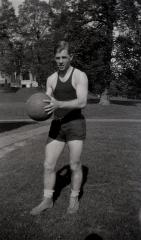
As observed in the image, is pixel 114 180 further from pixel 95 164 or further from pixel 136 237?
pixel 136 237

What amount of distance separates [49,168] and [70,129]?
0.64 meters

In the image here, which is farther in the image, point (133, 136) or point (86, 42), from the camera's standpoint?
point (86, 42)

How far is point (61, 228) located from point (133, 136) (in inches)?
374

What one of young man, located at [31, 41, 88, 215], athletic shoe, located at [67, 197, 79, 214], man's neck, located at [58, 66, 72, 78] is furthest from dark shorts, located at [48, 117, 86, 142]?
athletic shoe, located at [67, 197, 79, 214]

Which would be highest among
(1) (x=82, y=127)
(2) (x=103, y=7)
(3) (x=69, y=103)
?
(2) (x=103, y=7)

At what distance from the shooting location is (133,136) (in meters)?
14.1

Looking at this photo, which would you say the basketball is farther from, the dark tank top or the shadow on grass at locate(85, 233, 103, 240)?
the shadow on grass at locate(85, 233, 103, 240)

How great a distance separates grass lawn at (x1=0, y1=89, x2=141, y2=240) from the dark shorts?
1.07 meters

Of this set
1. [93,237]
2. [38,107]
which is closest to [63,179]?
[38,107]

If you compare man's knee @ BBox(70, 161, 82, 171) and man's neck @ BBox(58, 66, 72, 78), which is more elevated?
man's neck @ BBox(58, 66, 72, 78)

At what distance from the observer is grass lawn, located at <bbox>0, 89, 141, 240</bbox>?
4824 millimetres

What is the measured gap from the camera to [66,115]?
208 inches

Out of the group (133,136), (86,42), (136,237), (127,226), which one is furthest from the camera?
(86,42)

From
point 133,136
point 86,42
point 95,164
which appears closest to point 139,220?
point 95,164
